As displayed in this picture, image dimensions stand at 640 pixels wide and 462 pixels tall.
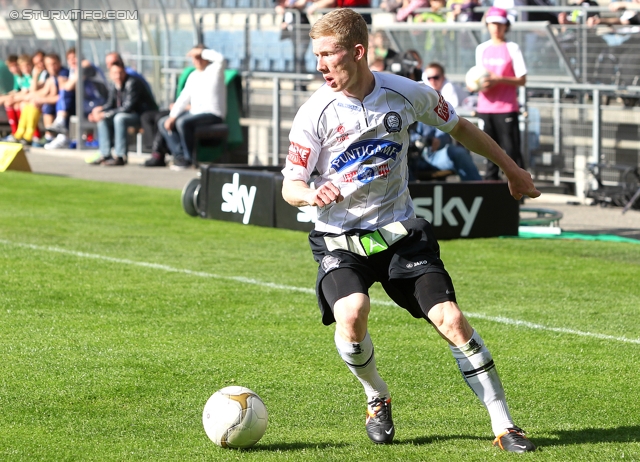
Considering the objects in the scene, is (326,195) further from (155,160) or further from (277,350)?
(155,160)

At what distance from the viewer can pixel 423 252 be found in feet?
16.1

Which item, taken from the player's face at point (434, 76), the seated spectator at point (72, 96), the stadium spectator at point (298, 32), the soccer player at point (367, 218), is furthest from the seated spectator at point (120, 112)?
the soccer player at point (367, 218)

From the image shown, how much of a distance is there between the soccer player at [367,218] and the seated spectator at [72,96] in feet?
62.6

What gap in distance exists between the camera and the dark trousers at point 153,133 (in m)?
20.1

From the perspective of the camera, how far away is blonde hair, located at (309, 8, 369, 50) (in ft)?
15.5

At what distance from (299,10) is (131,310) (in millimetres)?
14397

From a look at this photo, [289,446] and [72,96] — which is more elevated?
[72,96]

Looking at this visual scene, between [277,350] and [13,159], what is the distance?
1286cm

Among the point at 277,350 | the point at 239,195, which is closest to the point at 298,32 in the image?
the point at 239,195

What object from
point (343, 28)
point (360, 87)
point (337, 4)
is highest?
point (337, 4)

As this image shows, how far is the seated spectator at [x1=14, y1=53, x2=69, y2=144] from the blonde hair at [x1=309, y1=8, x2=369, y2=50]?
67.7 feet

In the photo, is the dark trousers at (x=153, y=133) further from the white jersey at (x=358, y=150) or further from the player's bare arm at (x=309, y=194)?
the player's bare arm at (x=309, y=194)

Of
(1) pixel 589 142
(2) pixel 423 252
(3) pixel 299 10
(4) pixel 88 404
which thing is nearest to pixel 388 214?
(2) pixel 423 252

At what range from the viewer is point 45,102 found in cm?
2492
